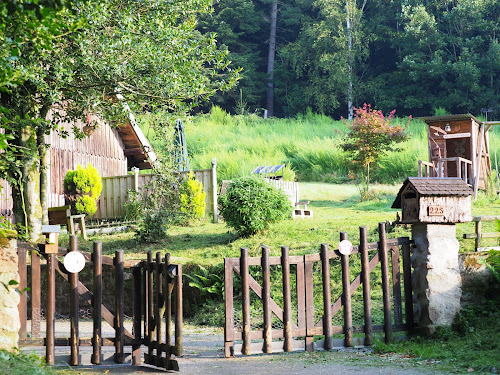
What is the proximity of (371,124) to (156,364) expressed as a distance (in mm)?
15329

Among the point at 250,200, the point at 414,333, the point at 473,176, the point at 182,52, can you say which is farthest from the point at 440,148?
the point at 414,333

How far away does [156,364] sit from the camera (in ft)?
23.2

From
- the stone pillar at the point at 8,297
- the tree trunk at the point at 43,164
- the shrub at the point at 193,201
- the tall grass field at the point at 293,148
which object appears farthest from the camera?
the tall grass field at the point at 293,148

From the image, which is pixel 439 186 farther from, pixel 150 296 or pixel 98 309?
pixel 98 309

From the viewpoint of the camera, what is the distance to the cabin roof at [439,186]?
27.2 feet

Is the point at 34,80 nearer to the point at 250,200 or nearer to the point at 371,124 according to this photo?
the point at 250,200

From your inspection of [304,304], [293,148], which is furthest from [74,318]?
[293,148]

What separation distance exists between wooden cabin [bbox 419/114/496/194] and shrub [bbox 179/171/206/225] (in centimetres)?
638

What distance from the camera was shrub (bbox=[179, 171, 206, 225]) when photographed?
16.0m

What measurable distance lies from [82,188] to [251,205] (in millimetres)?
6548

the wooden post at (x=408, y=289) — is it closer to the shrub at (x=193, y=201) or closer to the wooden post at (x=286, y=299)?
the wooden post at (x=286, y=299)

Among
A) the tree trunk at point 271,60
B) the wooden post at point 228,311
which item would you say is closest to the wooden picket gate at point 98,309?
the wooden post at point 228,311

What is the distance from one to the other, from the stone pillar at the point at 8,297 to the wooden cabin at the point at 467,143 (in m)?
13.6

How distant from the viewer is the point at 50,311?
6984mm
